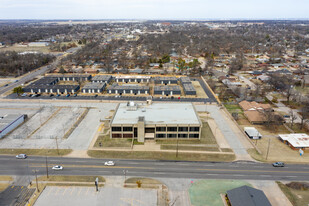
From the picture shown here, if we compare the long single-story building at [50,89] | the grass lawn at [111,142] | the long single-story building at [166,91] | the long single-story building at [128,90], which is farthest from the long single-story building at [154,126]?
the long single-story building at [50,89]

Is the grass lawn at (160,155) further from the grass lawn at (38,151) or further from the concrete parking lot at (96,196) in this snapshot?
the concrete parking lot at (96,196)

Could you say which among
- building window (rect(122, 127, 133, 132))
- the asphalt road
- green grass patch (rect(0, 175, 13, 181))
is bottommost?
green grass patch (rect(0, 175, 13, 181))

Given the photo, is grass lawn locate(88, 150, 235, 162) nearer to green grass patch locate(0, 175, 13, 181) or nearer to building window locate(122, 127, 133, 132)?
building window locate(122, 127, 133, 132)

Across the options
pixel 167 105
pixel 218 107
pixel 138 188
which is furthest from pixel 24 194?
pixel 218 107

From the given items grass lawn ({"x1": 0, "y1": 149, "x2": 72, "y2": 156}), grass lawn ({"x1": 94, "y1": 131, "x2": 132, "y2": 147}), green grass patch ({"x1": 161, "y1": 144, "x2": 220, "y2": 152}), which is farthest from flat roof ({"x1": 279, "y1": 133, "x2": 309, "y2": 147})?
grass lawn ({"x1": 0, "y1": 149, "x2": 72, "y2": 156})

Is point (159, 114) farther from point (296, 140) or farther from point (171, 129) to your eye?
point (296, 140)

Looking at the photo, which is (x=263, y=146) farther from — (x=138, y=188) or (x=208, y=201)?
(x=138, y=188)
